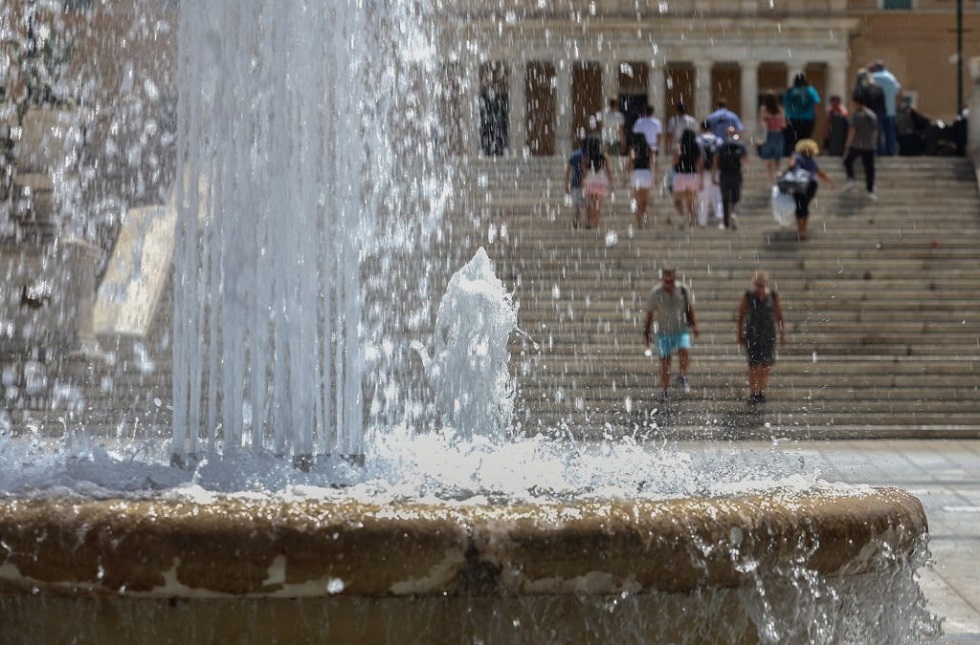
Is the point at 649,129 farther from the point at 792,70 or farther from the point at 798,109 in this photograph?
the point at 792,70

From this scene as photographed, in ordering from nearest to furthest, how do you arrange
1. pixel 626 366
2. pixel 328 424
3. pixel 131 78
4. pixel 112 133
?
pixel 328 424
pixel 626 366
pixel 112 133
pixel 131 78

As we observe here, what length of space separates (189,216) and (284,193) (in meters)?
0.34

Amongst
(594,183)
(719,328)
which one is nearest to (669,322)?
(719,328)

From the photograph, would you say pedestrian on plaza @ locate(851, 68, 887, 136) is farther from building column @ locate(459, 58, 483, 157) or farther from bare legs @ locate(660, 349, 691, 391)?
building column @ locate(459, 58, 483, 157)

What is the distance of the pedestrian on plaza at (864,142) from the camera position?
19250 mm

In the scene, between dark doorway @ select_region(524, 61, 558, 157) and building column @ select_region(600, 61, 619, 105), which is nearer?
building column @ select_region(600, 61, 619, 105)

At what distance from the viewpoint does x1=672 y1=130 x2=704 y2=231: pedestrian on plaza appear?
18.1 meters

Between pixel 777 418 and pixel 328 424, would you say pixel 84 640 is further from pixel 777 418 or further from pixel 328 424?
pixel 777 418

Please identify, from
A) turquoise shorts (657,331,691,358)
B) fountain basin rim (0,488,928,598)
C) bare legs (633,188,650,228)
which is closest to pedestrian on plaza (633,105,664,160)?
bare legs (633,188,650,228)

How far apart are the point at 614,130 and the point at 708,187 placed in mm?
4344

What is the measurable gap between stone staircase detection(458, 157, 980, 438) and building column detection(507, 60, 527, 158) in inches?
885

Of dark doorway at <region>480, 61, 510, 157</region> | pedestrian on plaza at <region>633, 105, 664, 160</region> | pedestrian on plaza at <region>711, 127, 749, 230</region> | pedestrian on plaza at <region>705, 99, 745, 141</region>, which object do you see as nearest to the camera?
pedestrian on plaza at <region>711, 127, 749, 230</region>

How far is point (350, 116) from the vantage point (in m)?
5.98

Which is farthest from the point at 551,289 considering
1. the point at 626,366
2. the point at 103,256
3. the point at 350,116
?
the point at 350,116
